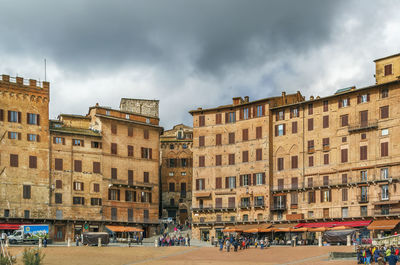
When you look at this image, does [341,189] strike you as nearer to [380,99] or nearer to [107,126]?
[380,99]

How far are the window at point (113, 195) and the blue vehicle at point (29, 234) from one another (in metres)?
15.1

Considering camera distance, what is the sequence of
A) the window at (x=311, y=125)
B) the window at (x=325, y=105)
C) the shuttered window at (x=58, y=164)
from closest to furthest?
the window at (x=325, y=105)
the window at (x=311, y=125)
the shuttered window at (x=58, y=164)

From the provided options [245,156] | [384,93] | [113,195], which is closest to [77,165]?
[113,195]

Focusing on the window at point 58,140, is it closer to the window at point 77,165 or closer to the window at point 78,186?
the window at point 77,165

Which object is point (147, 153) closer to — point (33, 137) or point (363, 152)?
point (33, 137)

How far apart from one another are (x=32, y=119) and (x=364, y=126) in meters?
40.4

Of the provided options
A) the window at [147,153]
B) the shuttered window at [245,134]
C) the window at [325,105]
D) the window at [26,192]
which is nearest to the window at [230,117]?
the shuttered window at [245,134]

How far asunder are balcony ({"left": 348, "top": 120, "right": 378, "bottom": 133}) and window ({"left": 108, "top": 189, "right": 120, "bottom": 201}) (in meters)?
31.8

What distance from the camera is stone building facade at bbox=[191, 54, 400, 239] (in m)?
80.6

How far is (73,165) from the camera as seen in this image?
91.3 metres

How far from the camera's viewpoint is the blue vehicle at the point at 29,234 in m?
77.3

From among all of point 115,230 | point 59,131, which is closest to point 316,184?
point 115,230

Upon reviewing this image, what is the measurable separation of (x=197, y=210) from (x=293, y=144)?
1620cm

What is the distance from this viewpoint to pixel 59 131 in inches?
3570
